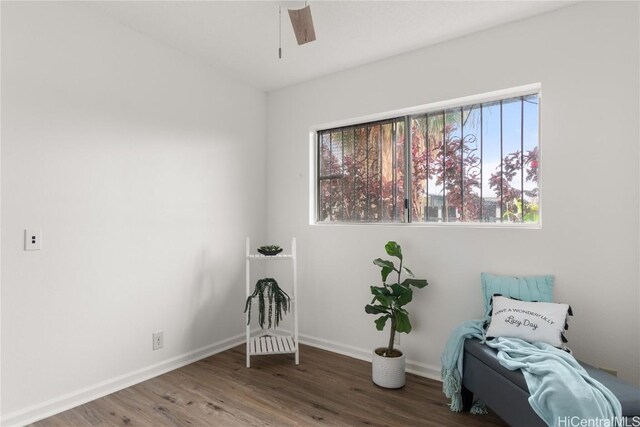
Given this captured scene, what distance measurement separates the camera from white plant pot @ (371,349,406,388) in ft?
8.18

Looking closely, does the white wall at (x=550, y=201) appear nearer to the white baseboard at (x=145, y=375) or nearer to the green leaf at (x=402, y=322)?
the white baseboard at (x=145, y=375)

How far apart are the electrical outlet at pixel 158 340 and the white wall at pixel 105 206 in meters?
0.04

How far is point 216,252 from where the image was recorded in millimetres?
3207

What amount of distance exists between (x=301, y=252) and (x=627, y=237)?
97.4 inches

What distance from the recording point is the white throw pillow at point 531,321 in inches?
77.0

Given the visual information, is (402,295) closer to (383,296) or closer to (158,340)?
(383,296)

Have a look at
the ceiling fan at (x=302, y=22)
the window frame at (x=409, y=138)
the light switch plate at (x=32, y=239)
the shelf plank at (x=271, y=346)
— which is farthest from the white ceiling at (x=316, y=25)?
the shelf plank at (x=271, y=346)

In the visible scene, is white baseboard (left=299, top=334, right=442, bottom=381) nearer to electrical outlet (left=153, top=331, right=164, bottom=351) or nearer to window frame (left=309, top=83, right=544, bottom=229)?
window frame (left=309, top=83, right=544, bottom=229)

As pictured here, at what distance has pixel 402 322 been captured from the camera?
2.51m

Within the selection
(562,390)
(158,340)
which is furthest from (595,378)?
(158,340)

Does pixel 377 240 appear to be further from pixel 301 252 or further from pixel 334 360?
pixel 334 360

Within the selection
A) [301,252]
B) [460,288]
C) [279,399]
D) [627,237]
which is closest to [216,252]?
[301,252]

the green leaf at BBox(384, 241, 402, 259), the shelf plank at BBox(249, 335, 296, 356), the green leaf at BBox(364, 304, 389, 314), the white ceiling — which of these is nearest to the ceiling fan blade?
the white ceiling

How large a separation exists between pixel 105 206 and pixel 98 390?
4.10ft
